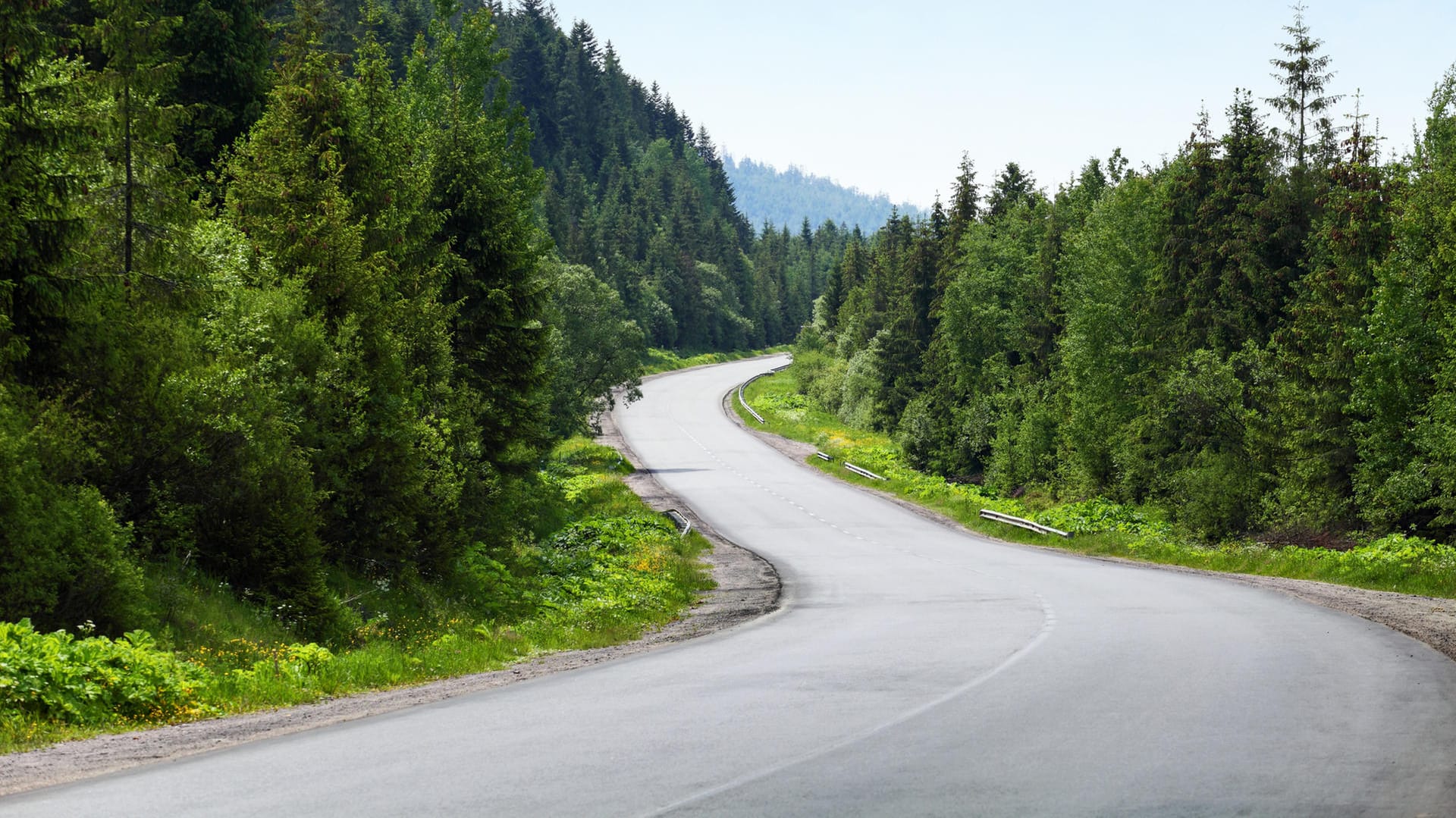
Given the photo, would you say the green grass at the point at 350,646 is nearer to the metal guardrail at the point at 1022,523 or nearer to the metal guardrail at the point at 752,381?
the metal guardrail at the point at 1022,523

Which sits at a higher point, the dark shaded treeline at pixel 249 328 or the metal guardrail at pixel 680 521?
the dark shaded treeline at pixel 249 328

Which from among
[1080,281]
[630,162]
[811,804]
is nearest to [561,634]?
[811,804]

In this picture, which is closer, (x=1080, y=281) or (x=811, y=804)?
(x=811, y=804)

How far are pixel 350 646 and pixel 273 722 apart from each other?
5762 mm

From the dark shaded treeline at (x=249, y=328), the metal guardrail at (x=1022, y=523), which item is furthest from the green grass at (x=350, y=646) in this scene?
the metal guardrail at (x=1022, y=523)

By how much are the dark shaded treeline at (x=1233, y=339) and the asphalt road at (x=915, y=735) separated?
13925 mm

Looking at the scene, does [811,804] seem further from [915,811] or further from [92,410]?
[92,410]

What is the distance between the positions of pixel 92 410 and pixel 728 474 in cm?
4027

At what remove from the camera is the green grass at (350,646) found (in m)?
10.3

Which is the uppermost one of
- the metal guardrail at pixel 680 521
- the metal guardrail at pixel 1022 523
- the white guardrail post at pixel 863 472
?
the white guardrail post at pixel 863 472

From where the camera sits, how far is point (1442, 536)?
29.1 meters

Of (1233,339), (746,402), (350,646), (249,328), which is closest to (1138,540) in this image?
(1233,339)

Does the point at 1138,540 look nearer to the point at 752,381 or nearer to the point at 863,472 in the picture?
the point at 863,472

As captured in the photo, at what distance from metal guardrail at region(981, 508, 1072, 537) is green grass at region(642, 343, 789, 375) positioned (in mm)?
65433
